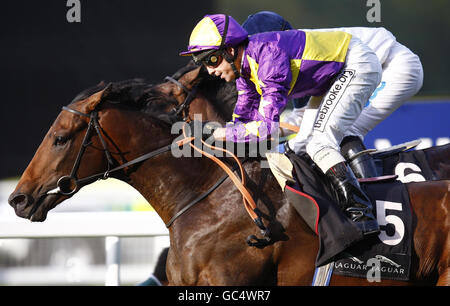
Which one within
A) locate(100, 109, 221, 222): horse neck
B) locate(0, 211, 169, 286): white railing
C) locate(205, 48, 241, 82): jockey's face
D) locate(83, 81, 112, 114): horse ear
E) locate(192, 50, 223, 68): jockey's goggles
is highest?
locate(192, 50, 223, 68): jockey's goggles

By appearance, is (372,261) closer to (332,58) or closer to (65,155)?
(332,58)

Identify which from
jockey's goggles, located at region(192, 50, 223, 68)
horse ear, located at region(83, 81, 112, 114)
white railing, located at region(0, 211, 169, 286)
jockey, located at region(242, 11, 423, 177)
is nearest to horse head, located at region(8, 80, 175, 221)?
horse ear, located at region(83, 81, 112, 114)

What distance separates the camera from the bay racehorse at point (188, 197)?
245 cm

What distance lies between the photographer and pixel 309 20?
5.58 m

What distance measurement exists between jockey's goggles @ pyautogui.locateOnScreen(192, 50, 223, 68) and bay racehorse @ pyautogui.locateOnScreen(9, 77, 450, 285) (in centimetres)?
34

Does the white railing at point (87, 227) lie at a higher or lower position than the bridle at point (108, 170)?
lower

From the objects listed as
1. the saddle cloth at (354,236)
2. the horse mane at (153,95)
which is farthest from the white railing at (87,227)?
the saddle cloth at (354,236)

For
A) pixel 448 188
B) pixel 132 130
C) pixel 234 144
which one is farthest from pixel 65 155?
pixel 448 188

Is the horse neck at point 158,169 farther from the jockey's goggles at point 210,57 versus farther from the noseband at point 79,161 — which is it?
the jockey's goggles at point 210,57

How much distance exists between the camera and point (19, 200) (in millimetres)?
2615

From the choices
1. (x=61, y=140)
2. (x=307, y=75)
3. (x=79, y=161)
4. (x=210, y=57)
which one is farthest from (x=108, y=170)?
(x=307, y=75)

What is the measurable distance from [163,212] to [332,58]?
3.40 feet

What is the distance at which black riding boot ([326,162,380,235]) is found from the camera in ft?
7.97

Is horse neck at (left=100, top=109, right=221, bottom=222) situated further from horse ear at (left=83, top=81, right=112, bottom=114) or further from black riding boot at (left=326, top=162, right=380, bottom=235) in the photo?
black riding boot at (left=326, top=162, right=380, bottom=235)
